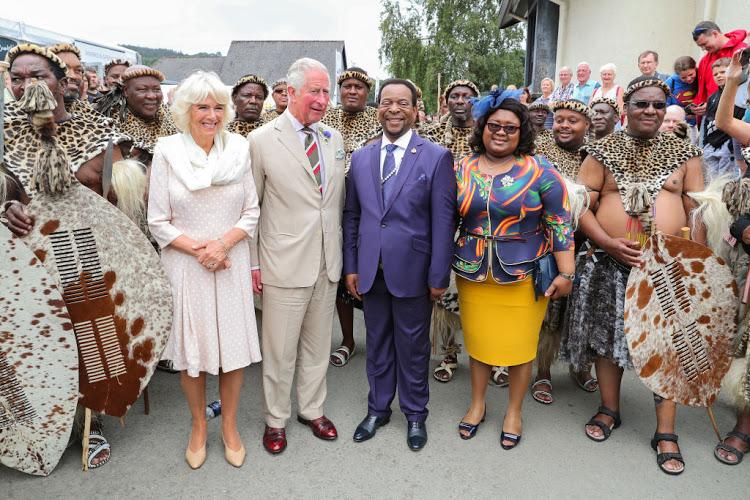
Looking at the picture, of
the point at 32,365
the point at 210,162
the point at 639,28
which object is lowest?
the point at 32,365

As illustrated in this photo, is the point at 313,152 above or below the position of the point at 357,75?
below

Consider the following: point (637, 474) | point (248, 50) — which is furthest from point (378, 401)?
point (248, 50)

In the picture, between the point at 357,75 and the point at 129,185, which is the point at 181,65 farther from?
the point at 129,185

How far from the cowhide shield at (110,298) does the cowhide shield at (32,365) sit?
73 millimetres

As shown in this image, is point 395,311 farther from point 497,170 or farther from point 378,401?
point 497,170

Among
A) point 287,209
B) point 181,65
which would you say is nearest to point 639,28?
point 287,209

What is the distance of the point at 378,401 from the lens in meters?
3.27

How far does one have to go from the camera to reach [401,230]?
9.46 feet

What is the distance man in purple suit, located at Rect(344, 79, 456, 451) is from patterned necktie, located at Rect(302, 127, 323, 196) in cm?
21

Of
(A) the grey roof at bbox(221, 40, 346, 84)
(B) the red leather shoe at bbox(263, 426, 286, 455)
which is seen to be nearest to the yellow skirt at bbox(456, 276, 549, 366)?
(B) the red leather shoe at bbox(263, 426, 286, 455)

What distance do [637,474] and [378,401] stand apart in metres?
1.48

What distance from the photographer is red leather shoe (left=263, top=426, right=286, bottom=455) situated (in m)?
3.02

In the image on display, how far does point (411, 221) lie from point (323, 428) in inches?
53.5

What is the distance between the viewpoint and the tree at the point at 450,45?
87.5 ft
